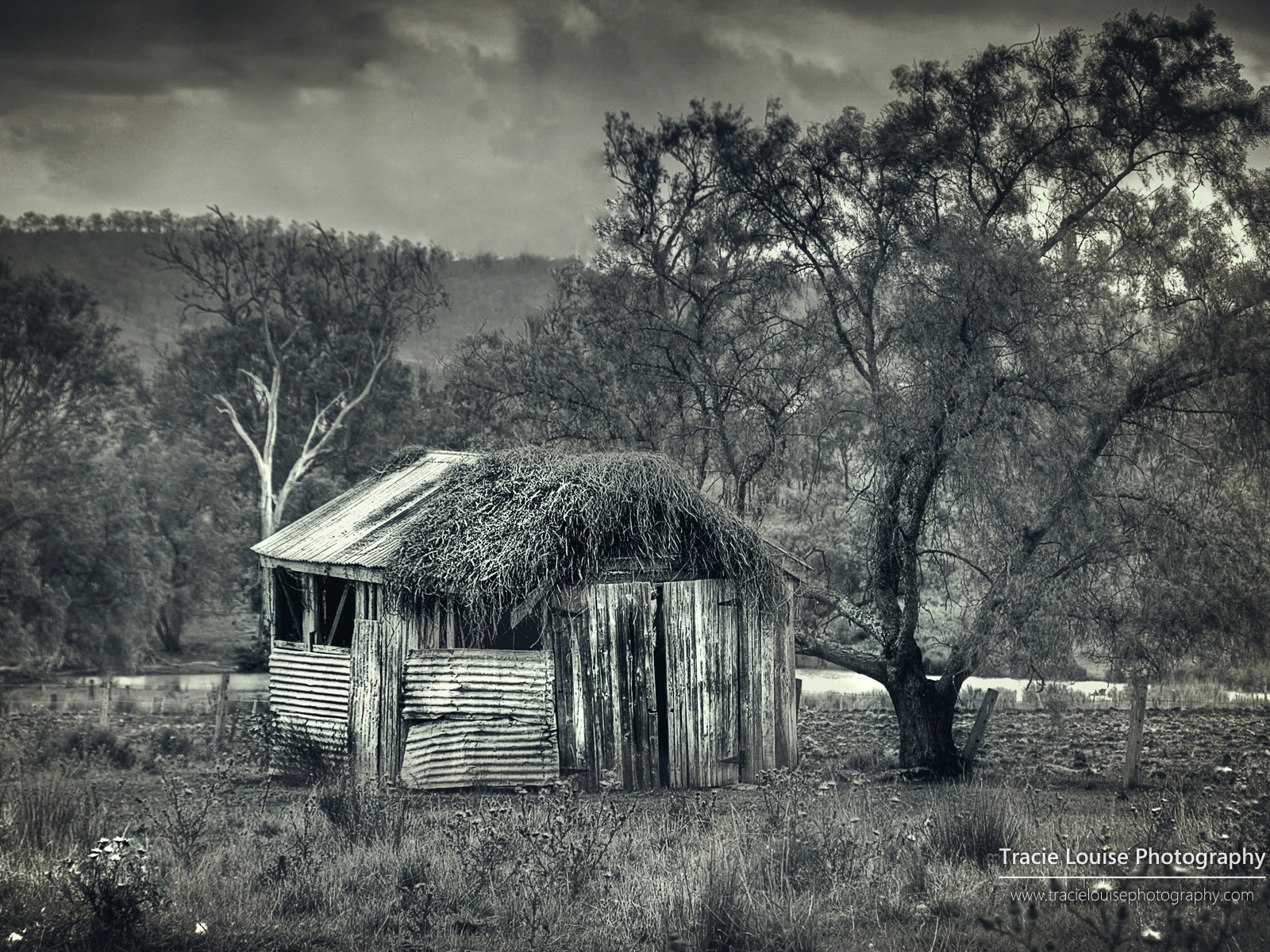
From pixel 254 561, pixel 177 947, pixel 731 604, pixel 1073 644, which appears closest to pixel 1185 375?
pixel 1073 644

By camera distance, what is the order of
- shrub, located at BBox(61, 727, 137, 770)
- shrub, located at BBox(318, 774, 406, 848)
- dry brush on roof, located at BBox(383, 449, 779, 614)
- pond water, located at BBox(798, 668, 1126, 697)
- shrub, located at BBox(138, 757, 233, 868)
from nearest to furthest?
shrub, located at BBox(138, 757, 233, 868), shrub, located at BBox(318, 774, 406, 848), dry brush on roof, located at BBox(383, 449, 779, 614), shrub, located at BBox(61, 727, 137, 770), pond water, located at BBox(798, 668, 1126, 697)

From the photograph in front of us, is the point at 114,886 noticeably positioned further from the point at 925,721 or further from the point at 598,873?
the point at 925,721

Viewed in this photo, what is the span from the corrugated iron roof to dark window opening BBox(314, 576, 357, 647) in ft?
1.89

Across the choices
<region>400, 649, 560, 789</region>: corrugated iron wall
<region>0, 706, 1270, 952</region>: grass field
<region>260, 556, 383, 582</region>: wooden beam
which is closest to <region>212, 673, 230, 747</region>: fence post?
<region>260, 556, 383, 582</region>: wooden beam

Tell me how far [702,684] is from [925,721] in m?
3.45

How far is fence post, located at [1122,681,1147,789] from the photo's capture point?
12180 millimetres

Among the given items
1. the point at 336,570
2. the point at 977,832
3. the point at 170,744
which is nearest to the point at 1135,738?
the point at 977,832

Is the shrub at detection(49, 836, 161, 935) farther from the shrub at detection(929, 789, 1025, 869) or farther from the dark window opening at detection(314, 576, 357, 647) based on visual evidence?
the dark window opening at detection(314, 576, 357, 647)

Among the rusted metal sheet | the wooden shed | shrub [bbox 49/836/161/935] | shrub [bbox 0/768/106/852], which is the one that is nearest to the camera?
shrub [bbox 49/836/161/935]

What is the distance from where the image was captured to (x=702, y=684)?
12195 millimetres

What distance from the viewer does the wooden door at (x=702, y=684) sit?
39.5ft

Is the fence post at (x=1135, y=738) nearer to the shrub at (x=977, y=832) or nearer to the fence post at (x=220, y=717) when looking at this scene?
the shrub at (x=977, y=832)

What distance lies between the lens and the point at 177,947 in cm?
553

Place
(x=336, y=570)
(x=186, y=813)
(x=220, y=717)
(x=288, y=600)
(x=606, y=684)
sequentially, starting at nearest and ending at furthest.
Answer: (x=186, y=813), (x=606, y=684), (x=336, y=570), (x=288, y=600), (x=220, y=717)
